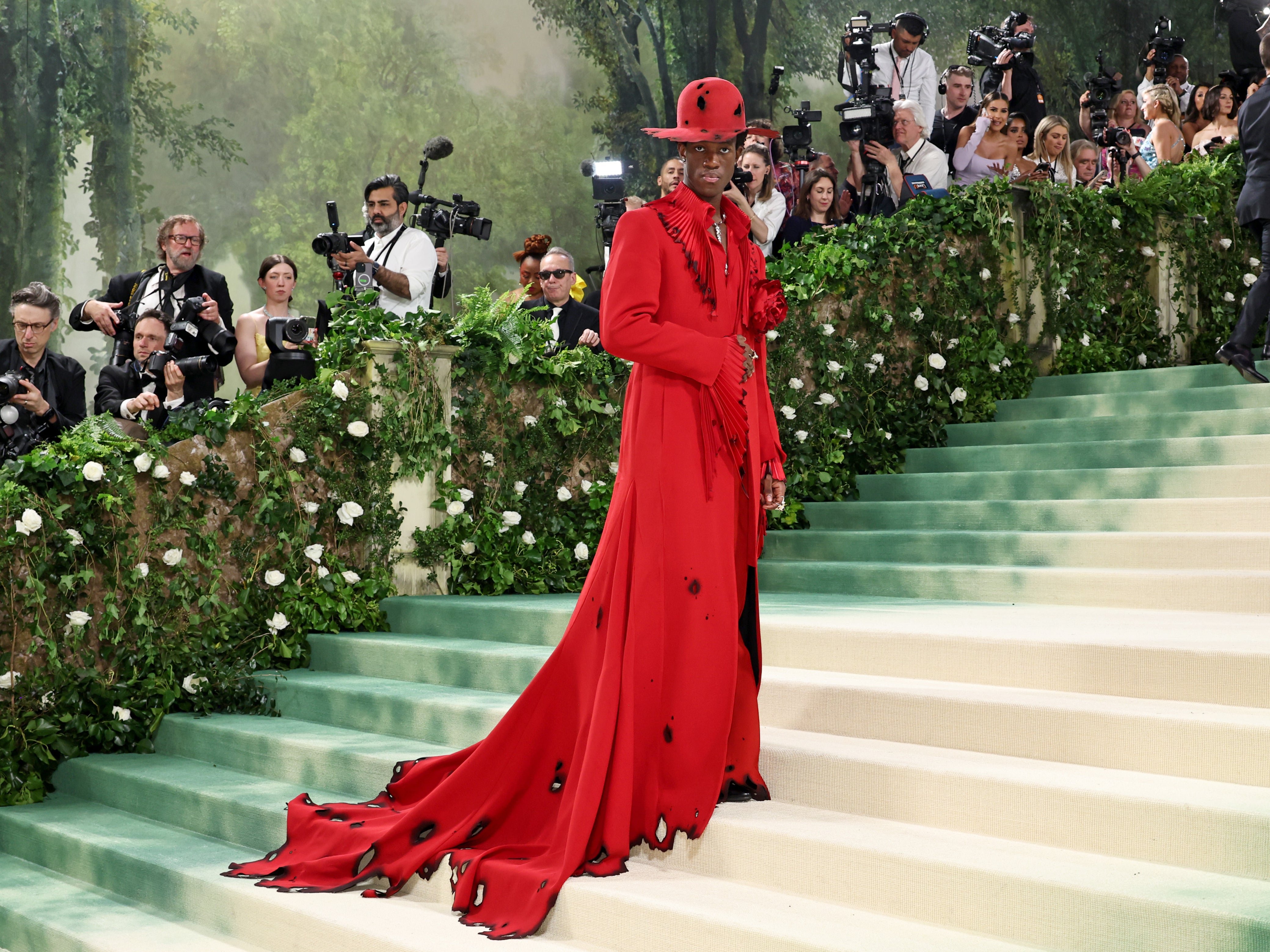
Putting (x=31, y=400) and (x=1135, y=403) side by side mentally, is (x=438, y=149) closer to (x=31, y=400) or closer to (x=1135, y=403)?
(x=31, y=400)

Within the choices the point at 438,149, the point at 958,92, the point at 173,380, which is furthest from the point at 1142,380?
the point at 173,380

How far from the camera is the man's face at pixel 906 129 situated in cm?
808

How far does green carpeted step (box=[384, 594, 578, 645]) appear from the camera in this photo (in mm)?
5574

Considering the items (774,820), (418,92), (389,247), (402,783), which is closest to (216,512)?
(389,247)

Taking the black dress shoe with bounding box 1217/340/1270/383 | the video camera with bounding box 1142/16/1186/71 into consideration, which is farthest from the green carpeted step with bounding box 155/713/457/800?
the video camera with bounding box 1142/16/1186/71

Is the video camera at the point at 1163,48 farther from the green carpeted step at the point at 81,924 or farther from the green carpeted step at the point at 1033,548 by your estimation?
the green carpeted step at the point at 81,924

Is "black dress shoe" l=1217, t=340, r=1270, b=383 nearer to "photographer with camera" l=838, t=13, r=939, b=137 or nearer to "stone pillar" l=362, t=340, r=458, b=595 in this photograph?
"photographer with camera" l=838, t=13, r=939, b=137

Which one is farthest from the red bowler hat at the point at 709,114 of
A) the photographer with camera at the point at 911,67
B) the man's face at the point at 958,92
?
the man's face at the point at 958,92

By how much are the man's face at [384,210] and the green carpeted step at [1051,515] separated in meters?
2.55

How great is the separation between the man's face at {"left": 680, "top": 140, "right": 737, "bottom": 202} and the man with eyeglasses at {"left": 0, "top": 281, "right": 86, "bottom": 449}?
3432mm

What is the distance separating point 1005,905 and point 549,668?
1270 millimetres

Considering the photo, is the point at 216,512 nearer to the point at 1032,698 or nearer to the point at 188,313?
the point at 188,313

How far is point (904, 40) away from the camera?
916 cm

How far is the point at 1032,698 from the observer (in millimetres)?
3818
